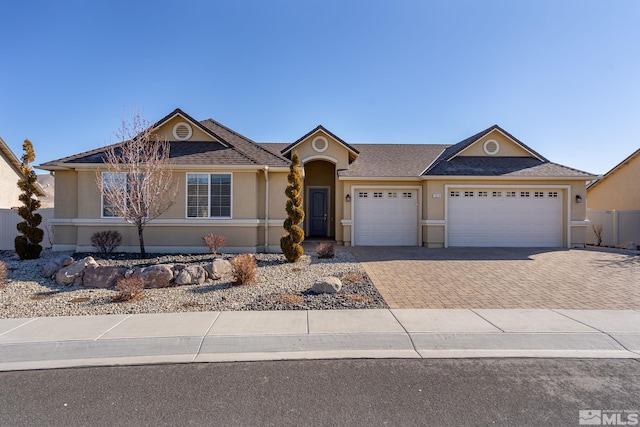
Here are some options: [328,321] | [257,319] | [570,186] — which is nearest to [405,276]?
[328,321]

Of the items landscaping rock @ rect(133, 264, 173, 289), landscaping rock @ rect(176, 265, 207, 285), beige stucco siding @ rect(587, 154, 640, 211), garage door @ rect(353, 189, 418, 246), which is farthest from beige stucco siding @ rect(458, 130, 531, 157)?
landscaping rock @ rect(133, 264, 173, 289)

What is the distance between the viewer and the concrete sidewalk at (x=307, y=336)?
191 inches

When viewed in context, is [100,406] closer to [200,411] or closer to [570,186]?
[200,411]

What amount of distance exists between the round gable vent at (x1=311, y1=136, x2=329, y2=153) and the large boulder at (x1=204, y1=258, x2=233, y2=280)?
9.31m

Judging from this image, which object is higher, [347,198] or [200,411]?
[347,198]

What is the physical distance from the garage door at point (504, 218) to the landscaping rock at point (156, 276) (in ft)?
39.8

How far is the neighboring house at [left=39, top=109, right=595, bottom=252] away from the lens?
1333 centimetres

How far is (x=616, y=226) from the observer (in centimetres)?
1770

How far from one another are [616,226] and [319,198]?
1531cm

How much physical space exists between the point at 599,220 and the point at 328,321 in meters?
19.5

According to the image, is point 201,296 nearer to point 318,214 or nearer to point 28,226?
point 28,226

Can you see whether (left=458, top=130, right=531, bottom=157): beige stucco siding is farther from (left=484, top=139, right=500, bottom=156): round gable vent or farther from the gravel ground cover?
the gravel ground cover

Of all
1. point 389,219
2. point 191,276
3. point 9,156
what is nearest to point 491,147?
point 389,219

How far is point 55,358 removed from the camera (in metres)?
4.80
